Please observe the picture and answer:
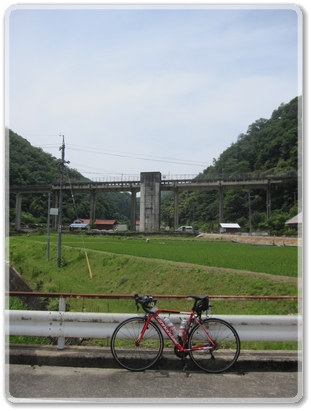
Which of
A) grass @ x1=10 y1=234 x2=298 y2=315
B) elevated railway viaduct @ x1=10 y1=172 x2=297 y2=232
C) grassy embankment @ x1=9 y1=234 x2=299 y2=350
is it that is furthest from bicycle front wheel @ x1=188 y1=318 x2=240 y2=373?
elevated railway viaduct @ x1=10 y1=172 x2=297 y2=232

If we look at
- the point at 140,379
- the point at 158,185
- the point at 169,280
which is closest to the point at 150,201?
the point at 158,185

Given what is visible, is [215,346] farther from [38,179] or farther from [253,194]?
[253,194]

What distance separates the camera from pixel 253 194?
7219 centimetres

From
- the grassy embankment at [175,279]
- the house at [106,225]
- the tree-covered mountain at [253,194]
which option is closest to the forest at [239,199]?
the tree-covered mountain at [253,194]

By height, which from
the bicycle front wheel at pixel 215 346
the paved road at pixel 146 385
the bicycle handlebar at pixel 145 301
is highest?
the bicycle handlebar at pixel 145 301

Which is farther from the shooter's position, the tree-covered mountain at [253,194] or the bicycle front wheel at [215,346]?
the tree-covered mountain at [253,194]

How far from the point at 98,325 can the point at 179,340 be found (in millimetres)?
1003

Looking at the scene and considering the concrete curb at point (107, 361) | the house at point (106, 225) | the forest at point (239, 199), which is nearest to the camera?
the concrete curb at point (107, 361)

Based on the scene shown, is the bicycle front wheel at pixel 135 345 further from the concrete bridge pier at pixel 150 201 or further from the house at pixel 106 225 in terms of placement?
the house at pixel 106 225

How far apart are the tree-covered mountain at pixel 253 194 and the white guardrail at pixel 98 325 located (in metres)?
43.2

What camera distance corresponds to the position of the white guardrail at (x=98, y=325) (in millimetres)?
4023

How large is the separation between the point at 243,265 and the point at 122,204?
8626 cm

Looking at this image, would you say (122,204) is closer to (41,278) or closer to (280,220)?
(280,220)

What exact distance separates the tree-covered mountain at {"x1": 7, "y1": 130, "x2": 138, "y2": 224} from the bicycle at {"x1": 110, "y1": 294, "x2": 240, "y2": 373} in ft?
7.29
